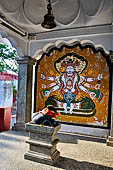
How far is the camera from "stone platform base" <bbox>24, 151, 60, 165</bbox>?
257cm

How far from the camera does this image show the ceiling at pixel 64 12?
3.22 metres

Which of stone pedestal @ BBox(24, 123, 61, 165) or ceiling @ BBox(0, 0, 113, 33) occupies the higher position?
ceiling @ BBox(0, 0, 113, 33)

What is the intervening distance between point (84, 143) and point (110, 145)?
2.10ft

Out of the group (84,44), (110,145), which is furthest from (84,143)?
(84,44)

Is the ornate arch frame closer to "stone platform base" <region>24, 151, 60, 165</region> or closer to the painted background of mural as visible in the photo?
the painted background of mural

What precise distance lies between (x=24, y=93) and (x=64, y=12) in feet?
8.65

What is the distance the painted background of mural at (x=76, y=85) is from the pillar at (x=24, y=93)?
47cm

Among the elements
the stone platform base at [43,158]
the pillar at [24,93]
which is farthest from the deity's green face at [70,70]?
the stone platform base at [43,158]

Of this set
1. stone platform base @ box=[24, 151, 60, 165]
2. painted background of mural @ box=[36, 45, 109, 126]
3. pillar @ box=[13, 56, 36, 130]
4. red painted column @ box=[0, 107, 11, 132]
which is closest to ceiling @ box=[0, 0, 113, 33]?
painted background of mural @ box=[36, 45, 109, 126]

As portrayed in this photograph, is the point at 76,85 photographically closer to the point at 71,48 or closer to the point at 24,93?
the point at 71,48

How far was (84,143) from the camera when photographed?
375 centimetres

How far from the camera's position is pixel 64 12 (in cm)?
360

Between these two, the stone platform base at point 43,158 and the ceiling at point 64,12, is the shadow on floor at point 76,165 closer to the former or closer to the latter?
the stone platform base at point 43,158

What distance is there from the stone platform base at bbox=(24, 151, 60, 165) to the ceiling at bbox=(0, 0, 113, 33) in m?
3.12
